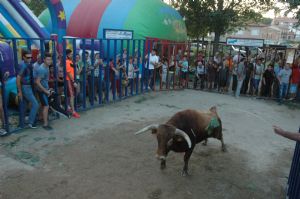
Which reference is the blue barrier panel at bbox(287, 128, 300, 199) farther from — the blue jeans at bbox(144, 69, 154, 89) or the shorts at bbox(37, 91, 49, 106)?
the blue jeans at bbox(144, 69, 154, 89)

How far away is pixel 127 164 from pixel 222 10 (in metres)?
14.5

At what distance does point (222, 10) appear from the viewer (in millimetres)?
17969

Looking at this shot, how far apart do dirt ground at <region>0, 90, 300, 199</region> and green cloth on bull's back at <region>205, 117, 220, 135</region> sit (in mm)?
712

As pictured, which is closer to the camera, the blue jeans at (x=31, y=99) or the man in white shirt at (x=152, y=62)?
the blue jeans at (x=31, y=99)

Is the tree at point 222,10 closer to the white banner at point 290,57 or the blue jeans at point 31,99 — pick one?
the white banner at point 290,57

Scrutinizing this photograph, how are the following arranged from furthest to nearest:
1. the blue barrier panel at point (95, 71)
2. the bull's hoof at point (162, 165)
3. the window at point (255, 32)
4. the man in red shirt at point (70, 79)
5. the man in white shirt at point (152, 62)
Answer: the window at point (255, 32) < the man in white shirt at point (152, 62) < the man in red shirt at point (70, 79) < the blue barrier panel at point (95, 71) < the bull's hoof at point (162, 165)

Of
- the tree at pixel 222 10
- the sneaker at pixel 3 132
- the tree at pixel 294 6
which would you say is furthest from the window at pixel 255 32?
the sneaker at pixel 3 132

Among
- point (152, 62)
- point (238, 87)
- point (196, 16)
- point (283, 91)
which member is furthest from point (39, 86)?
point (196, 16)

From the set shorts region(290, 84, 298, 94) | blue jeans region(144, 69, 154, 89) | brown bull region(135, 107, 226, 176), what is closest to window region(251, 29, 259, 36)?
shorts region(290, 84, 298, 94)

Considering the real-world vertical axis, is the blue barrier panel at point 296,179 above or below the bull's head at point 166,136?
below

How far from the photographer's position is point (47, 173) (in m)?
5.37

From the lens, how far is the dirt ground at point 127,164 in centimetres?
498

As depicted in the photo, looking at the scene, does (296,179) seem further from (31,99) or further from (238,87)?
(238,87)

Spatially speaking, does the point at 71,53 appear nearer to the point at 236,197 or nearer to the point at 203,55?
the point at 236,197
